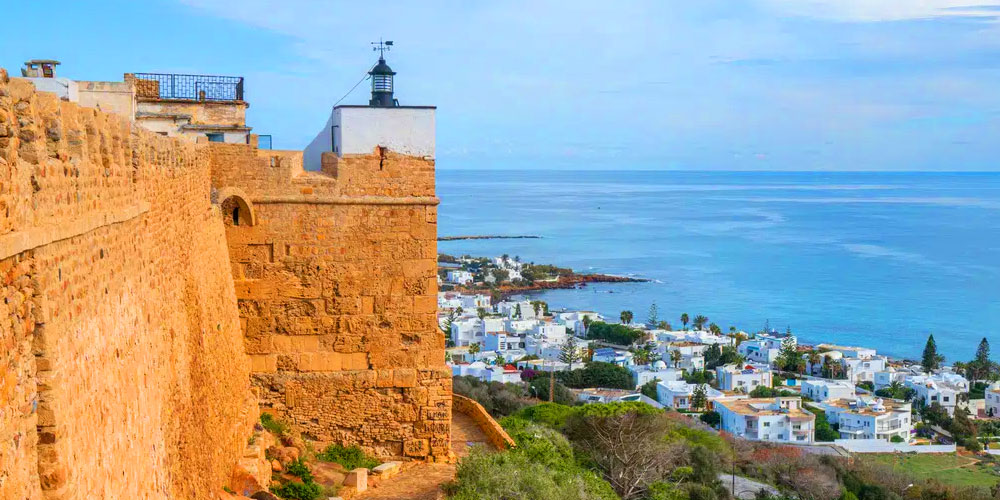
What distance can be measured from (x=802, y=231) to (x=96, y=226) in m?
145

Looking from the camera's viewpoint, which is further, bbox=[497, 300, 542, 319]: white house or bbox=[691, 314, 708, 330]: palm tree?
bbox=[497, 300, 542, 319]: white house

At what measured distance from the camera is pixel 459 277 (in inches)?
3647

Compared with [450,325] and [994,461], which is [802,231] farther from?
[994,461]

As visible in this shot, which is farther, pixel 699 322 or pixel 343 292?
pixel 699 322

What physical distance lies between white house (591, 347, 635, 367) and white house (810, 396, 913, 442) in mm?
12224

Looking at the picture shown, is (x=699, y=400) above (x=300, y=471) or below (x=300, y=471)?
below

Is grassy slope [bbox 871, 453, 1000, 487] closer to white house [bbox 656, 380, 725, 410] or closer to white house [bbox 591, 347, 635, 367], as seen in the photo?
white house [bbox 656, 380, 725, 410]

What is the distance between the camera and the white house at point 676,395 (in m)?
51.0

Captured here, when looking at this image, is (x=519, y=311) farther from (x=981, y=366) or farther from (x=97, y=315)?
(x=97, y=315)

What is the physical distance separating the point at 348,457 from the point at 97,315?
690cm

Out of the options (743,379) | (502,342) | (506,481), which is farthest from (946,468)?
(506,481)

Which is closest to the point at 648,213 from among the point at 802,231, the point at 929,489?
the point at 802,231

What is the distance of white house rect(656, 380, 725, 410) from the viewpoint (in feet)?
167

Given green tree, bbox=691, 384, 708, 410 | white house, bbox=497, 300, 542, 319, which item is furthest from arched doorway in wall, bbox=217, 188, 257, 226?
white house, bbox=497, 300, 542, 319
